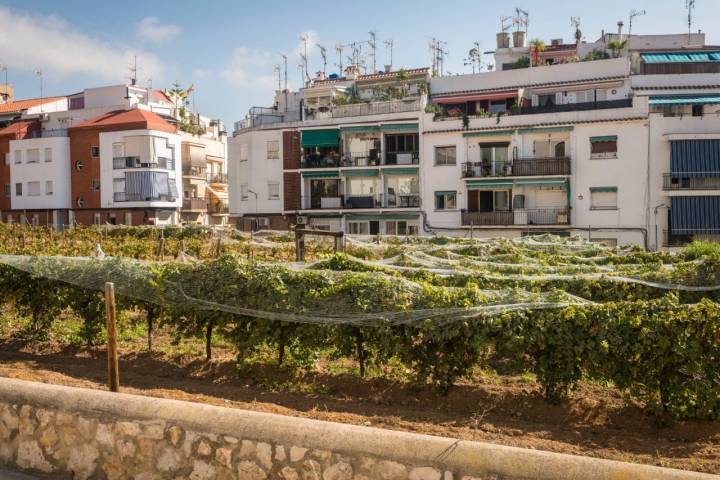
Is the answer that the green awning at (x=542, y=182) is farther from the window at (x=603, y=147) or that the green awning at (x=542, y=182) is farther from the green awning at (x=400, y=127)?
the green awning at (x=400, y=127)

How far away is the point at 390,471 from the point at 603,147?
4205 centimetres

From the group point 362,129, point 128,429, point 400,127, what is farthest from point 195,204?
point 128,429

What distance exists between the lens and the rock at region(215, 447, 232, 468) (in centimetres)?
614

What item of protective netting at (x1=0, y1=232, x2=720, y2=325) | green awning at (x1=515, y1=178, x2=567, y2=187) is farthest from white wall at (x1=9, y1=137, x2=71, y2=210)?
protective netting at (x1=0, y1=232, x2=720, y2=325)

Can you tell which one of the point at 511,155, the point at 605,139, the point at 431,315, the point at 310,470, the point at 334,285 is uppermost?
the point at 605,139

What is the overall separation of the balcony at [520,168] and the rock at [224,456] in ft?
136

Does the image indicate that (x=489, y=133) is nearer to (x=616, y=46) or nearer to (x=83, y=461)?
(x=616, y=46)

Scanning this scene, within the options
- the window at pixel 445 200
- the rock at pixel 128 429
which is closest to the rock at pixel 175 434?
the rock at pixel 128 429

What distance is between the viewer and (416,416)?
9.74m

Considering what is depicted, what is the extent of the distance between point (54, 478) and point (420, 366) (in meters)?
5.55

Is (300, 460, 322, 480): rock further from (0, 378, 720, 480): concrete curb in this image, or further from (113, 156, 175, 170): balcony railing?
(113, 156, 175, 170): balcony railing

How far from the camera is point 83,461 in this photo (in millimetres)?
6793

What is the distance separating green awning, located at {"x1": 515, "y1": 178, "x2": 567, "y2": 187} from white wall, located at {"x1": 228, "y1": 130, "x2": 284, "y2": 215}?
18.1 m

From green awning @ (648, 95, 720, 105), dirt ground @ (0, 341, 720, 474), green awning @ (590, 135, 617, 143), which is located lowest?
dirt ground @ (0, 341, 720, 474)
